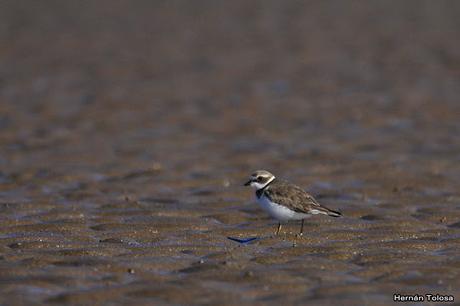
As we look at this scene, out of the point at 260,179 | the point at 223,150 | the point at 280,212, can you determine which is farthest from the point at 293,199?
the point at 223,150

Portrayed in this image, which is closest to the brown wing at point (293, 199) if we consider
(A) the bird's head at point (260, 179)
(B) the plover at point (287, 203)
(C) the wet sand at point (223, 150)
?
(B) the plover at point (287, 203)

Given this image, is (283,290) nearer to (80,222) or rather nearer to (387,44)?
(80,222)

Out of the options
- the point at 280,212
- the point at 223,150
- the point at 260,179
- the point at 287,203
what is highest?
the point at 223,150

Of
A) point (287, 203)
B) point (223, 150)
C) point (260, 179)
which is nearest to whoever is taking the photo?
point (287, 203)

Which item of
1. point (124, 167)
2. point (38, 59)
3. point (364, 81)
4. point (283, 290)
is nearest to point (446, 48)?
point (364, 81)

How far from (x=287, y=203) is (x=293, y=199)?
0.10 metres

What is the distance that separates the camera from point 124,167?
1579 centimetres

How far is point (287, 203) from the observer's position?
457 inches

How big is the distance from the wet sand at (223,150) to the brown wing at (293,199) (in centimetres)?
37

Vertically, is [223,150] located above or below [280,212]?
above

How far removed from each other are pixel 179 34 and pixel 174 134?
41.3ft

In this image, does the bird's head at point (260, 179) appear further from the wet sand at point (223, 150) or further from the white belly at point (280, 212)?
the wet sand at point (223, 150)

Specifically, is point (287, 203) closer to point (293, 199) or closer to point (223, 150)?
point (293, 199)

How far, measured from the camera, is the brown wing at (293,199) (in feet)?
38.0
